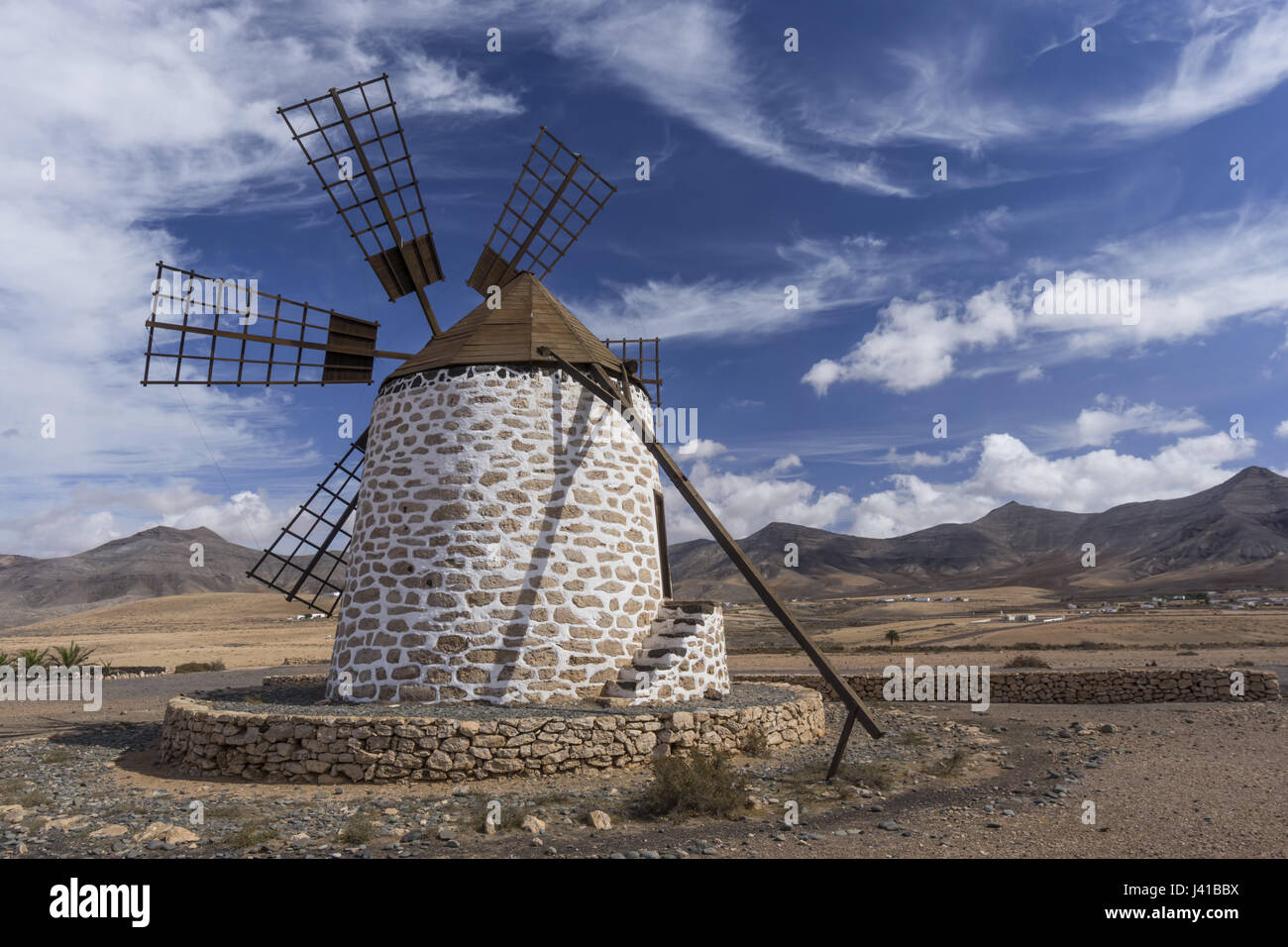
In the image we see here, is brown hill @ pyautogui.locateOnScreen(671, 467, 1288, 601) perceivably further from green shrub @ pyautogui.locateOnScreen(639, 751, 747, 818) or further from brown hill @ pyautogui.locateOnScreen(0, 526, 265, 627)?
green shrub @ pyautogui.locateOnScreen(639, 751, 747, 818)

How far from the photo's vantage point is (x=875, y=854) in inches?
227

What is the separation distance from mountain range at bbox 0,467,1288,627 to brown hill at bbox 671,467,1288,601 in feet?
0.87

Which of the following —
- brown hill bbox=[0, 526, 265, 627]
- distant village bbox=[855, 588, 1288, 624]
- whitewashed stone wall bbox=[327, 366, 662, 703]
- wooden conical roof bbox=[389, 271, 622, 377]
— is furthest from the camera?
brown hill bbox=[0, 526, 265, 627]

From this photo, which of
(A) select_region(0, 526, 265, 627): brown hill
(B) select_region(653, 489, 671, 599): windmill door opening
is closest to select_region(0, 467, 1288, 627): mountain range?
(A) select_region(0, 526, 265, 627): brown hill

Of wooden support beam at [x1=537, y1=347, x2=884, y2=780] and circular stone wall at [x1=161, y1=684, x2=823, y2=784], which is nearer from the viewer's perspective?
wooden support beam at [x1=537, y1=347, x2=884, y2=780]

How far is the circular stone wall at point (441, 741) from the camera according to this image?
8.19 metres

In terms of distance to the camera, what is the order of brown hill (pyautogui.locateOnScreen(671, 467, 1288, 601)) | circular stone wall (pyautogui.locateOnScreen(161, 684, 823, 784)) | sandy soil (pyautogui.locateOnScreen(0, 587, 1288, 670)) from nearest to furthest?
circular stone wall (pyautogui.locateOnScreen(161, 684, 823, 784)), sandy soil (pyautogui.locateOnScreen(0, 587, 1288, 670)), brown hill (pyautogui.locateOnScreen(671, 467, 1288, 601))

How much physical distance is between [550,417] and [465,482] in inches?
59.9

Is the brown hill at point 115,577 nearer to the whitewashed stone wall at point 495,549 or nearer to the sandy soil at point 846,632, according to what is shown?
the sandy soil at point 846,632

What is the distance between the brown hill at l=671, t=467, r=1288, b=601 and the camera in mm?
84500

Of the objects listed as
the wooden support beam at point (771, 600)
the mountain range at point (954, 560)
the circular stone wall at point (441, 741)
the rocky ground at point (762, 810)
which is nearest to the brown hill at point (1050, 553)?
the mountain range at point (954, 560)

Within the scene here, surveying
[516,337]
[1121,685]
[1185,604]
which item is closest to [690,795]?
[516,337]

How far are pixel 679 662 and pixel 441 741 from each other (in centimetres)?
343
